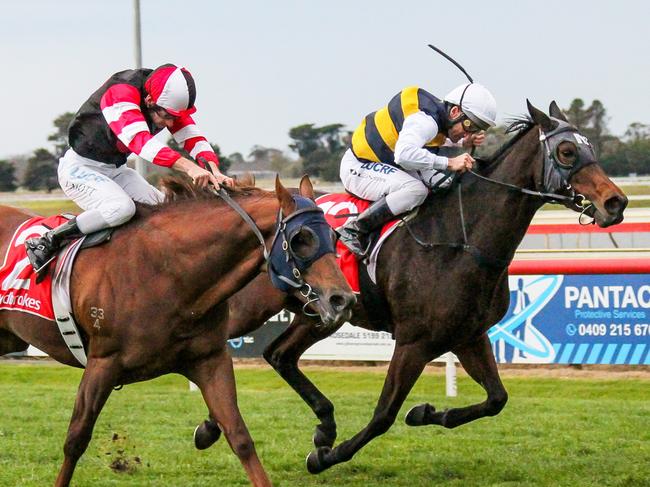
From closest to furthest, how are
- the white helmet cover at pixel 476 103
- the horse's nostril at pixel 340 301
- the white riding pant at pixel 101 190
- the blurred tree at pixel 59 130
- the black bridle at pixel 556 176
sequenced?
the horse's nostril at pixel 340 301 → the white riding pant at pixel 101 190 → the black bridle at pixel 556 176 → the white helmet cover at pixel 476 103 → the blurred tree at pixel 59 130

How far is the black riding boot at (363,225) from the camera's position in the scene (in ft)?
20.9

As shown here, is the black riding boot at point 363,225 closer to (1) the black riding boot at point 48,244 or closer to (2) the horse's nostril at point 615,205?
(2) the horse's nostril at point 615,205

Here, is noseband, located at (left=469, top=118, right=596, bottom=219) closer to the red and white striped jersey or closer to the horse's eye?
the horse's eye

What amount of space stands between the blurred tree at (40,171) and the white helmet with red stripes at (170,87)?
54.4ft

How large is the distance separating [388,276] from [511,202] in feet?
2.50

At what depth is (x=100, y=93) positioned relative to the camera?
18.4 feet

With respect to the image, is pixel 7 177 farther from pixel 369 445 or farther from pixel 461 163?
pixel 461 163

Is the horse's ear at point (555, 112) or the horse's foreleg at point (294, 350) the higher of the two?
the horse's ear at point (555, 112)

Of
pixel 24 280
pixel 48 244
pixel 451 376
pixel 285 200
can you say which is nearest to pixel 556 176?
pixel 285 200

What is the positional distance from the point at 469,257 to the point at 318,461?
1.34 metres

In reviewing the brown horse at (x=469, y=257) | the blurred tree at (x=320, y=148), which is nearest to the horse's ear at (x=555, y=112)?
the brown horse at (x=469, y=257)

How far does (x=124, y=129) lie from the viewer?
5316 millimetres

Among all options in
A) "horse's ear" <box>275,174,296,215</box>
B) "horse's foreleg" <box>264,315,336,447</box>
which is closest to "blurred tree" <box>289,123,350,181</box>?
"horse's foreleg" <box>264,315,336,447</box>

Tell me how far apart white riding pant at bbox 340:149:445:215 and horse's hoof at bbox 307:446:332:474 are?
1308 millimetres
